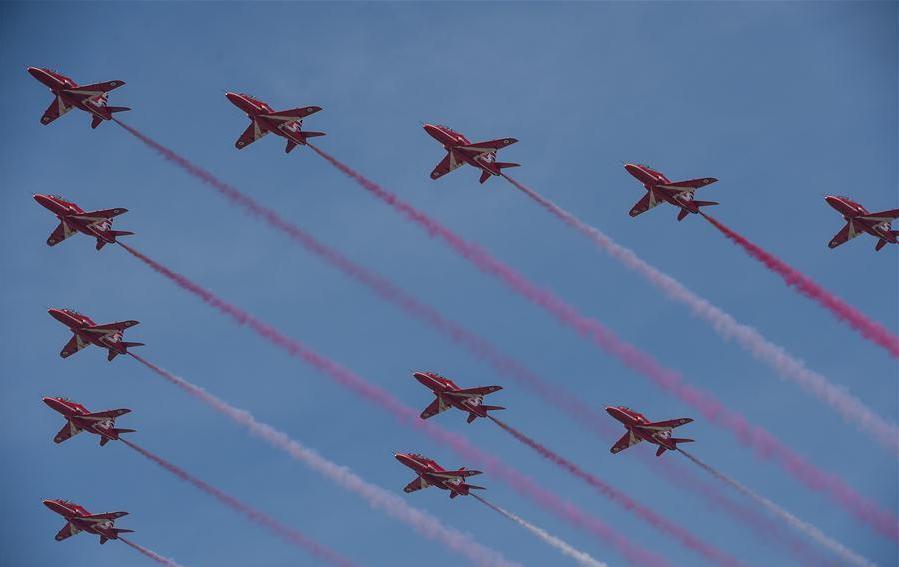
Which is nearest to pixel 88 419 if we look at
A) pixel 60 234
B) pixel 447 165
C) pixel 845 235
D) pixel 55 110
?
pixel 60 234

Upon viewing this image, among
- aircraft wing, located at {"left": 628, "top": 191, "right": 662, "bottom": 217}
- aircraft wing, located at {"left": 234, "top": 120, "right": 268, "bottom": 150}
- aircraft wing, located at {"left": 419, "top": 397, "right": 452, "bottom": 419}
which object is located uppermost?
aircraft wing, located at {"left": 628, "top": 191, "right": 662, "bottom": 217}

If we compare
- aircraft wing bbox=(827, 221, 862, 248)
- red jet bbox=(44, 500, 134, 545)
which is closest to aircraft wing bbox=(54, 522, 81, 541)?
red jet bbox=(44, 500, 134, 545)

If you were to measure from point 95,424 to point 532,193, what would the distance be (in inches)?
1711

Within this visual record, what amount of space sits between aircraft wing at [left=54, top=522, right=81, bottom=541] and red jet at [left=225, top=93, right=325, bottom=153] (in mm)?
39101

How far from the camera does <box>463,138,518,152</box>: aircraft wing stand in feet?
346

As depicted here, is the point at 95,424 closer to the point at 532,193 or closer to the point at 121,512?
the point at 121,512

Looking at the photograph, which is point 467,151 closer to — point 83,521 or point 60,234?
point 60,234

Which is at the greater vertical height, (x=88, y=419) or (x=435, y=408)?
(x=435, y=408)

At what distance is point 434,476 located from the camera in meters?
111

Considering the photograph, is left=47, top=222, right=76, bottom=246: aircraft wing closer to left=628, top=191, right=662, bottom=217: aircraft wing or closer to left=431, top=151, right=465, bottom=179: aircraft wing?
left=431, top=151, right=465, bottom=179: aircraft wing

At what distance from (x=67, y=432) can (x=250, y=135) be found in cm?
3337

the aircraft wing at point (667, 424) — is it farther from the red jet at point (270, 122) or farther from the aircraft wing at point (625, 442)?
the red jet at point (270, 122)

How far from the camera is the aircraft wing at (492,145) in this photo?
346 ft

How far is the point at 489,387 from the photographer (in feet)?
357
